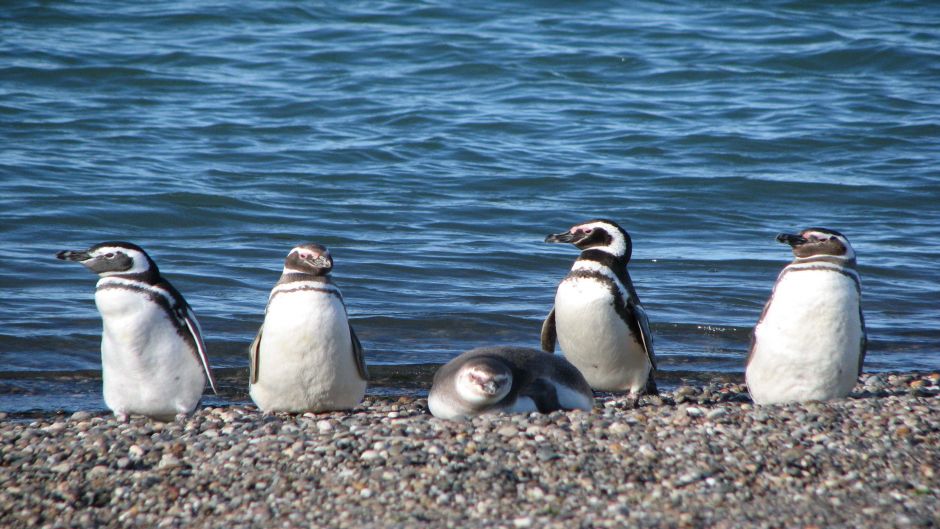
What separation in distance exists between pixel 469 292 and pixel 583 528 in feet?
21.2

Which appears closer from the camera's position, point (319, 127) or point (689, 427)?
point (689, 427)

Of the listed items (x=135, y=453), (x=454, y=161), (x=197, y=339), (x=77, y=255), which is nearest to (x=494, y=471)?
(x=135, y=453)

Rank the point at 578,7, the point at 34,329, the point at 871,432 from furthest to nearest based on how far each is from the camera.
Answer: the point at 578,7
the point at 34,329
the point at 871,432

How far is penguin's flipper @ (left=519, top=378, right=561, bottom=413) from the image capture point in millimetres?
6441

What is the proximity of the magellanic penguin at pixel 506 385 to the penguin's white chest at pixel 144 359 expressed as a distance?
1354 millimetres

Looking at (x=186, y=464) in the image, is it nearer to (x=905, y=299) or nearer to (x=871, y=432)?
(x=871, y=432)

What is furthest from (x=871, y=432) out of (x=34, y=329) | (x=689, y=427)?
(x=34, y=329)

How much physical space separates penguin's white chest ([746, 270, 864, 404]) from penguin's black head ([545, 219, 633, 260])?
3.79 ft

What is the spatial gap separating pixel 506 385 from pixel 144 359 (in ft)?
6.35

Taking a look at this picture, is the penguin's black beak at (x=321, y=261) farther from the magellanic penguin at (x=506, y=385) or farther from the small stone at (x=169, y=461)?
the small stone at (x=169, y=461)

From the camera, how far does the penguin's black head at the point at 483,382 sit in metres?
6.13

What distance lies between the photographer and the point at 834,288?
661cm

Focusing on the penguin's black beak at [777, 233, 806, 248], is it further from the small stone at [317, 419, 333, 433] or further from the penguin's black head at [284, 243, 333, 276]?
the small stone at [317, 419, 333, 433]

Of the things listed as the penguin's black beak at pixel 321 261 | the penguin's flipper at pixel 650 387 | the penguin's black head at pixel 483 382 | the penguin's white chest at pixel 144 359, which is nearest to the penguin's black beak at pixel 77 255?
the penguin's white chest at pixel 144 359
